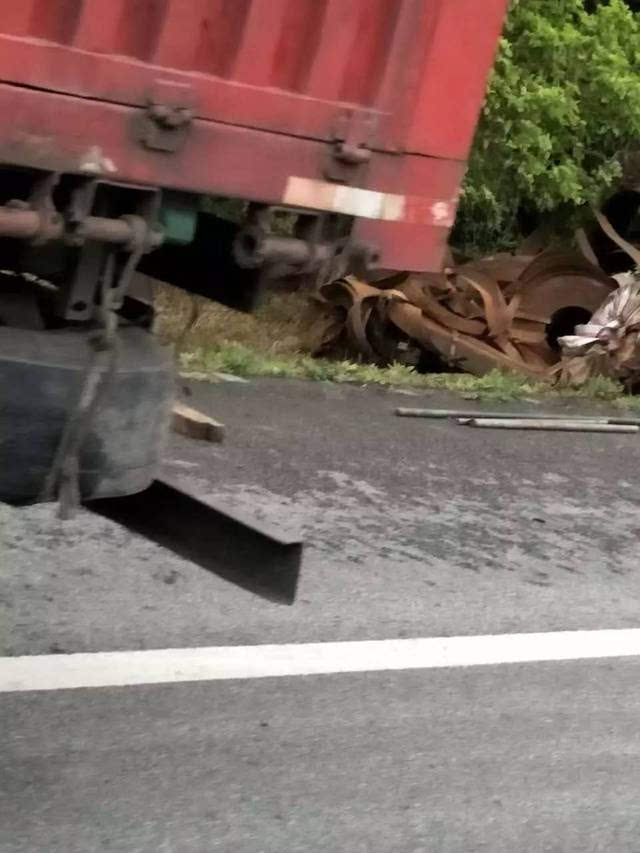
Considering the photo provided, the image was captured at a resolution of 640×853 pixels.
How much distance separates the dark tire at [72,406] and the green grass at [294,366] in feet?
17.7

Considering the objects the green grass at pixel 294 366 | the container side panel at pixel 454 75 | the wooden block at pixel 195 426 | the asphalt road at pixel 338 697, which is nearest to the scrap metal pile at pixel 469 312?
the green grass at pixel 294 366

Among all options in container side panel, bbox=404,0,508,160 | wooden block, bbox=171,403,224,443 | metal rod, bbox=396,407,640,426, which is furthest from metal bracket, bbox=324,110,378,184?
metal rod, bbox=396,407,640,426

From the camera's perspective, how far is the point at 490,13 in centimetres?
359

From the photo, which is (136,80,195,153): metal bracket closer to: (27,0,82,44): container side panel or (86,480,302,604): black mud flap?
(27,0,82,44): container side panel

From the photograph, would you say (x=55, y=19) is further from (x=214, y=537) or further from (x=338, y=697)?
(x=338, y=697)

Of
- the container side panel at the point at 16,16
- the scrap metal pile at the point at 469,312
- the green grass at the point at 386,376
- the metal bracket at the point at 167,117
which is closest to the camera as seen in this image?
the container side panel at the point at 16,16

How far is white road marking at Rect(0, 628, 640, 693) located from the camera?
173 inches

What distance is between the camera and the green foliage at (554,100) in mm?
11047

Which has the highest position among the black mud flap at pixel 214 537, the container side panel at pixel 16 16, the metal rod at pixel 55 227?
the container side panel at pixel 16 16

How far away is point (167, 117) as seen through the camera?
10.4 feet

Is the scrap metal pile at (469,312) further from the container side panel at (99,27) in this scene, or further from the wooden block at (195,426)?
the container side panel at (99,27)

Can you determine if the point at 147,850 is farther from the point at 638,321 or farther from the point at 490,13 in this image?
the point at 638,321

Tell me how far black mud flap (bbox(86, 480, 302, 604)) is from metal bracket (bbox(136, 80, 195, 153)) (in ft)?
3.14

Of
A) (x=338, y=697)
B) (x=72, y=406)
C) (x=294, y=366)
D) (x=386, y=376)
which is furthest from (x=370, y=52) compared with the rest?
(x=386, y=376)
